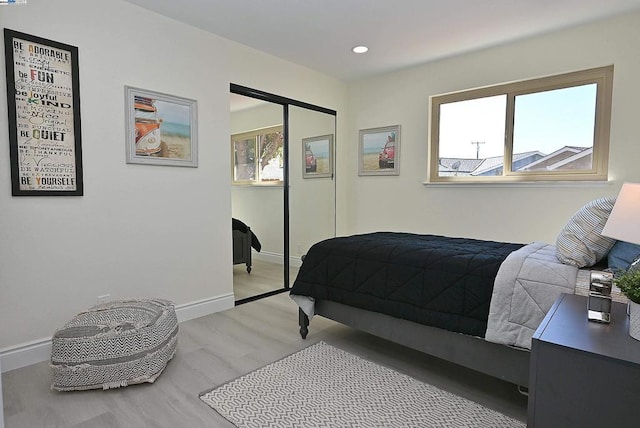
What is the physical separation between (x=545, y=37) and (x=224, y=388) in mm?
3773

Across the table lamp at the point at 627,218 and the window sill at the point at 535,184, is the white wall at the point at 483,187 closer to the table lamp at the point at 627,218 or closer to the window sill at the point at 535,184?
the window sill at the point at 535,184

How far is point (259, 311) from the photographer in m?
3.31

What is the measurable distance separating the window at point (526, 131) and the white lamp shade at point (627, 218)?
6.89 ft

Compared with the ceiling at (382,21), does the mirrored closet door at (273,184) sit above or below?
below

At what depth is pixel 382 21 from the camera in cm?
292

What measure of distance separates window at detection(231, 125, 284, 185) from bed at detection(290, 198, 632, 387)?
60.2 inches

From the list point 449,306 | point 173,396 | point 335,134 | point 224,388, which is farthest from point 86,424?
point 335,134

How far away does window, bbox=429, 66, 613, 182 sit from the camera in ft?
9.96

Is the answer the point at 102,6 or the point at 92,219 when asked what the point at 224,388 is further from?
the point at 102,6

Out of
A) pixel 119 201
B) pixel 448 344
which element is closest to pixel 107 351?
pixel 119 201

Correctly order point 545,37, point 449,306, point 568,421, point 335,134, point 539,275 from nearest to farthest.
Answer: point 568,421 < point 539,275 < point 449,306 < point 545,37 < point 335,134

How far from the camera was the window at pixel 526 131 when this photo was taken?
3037 millimetres

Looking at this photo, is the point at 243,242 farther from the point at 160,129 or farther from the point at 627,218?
the point at 627,218

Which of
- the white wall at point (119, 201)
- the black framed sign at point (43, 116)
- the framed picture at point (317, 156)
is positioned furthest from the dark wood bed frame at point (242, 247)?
the black framed sign at point (43, 116)
